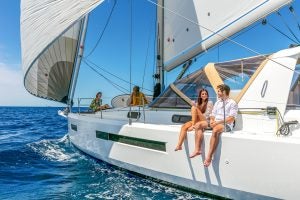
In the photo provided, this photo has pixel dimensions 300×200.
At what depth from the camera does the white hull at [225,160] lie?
3996 mm

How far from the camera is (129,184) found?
5.92 metres

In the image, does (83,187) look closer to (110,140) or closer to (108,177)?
(108,177)

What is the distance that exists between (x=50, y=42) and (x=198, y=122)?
10.1ft

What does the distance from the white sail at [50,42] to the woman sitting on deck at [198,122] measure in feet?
8.29

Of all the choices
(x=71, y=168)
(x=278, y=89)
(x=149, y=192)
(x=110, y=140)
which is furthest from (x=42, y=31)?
(x=278, y=89)

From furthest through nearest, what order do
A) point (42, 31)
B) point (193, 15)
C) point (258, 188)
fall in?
1. point (193, 15)
2. point (42, 31)
3. point (258, 188)

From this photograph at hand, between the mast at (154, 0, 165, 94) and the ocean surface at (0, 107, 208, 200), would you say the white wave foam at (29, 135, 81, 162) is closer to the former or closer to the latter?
the ocean surface at (0, 107, 208, 200)

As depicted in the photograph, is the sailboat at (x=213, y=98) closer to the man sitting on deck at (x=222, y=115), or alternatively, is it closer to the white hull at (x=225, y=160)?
the white hull at (x=225, y=160)

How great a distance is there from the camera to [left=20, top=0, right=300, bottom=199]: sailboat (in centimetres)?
424

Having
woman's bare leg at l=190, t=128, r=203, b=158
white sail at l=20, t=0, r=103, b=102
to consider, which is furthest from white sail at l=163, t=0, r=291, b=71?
woman's bare leg at l=190, t=128, r=203, b=158

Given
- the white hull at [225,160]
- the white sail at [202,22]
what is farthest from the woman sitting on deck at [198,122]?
the white sail at [202,22]

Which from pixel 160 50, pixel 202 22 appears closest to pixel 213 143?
pixel 202 22

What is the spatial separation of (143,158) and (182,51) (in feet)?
9.66

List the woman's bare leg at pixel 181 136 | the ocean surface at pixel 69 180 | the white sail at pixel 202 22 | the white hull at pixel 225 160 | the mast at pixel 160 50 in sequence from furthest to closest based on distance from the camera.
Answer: the mast at pixel 160 50 → the white sail at pixel 202 22 → the ocean surface at pixel 69 180 → the woman's bare leg at pixel 181 136 → the white hull at pixel 225 160
